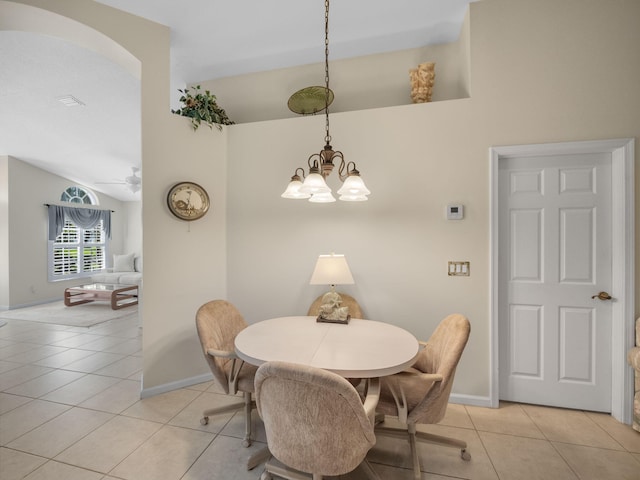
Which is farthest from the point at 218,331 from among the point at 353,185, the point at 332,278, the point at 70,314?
the point at 70,314

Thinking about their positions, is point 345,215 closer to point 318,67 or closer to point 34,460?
point 318,67

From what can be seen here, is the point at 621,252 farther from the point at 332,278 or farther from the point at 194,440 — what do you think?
the point at 194,440

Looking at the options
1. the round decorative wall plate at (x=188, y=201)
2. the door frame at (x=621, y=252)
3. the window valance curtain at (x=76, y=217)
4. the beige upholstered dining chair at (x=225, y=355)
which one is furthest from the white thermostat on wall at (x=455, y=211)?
the window valance curtain at (x=76, y=217)

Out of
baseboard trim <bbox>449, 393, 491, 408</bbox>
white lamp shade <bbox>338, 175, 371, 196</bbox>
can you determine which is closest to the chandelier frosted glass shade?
white lamp shade <bbox>338, 175, 371, 196</bbox>

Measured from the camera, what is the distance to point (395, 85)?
9.42 ft

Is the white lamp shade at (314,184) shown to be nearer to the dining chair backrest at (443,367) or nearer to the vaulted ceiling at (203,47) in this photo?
the dining chair backrest at (443,367)

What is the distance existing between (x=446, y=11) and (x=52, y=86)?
4.50 meters

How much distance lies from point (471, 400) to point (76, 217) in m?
8.51

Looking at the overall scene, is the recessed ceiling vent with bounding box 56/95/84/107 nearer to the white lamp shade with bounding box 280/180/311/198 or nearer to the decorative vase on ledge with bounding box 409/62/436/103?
the white lamp shade with bounding box 280/180/311/198

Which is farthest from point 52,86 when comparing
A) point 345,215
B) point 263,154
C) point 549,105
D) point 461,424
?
point 461,424

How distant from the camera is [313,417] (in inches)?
44.7

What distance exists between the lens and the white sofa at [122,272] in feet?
20.5

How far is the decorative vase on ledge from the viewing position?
8.30 ft

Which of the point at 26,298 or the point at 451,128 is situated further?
the point at 26,298
